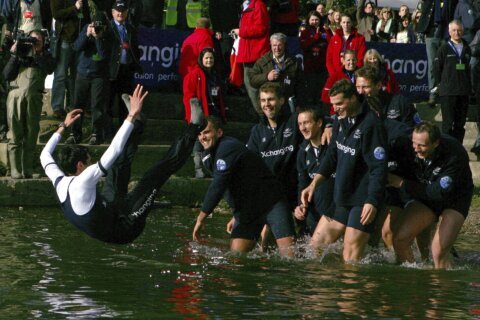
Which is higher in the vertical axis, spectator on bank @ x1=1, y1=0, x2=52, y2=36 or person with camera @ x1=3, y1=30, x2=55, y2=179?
spectator on bank @ x1=1, y1=0, x2=52, y2=36

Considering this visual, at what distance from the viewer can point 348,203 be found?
1251cm

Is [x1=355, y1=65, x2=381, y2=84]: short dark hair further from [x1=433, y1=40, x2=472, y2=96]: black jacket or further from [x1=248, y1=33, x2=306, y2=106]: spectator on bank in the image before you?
[x1=433, y1=40, x2=472, y2=96]: black jacket

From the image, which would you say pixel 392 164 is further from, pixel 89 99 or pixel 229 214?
pixel 89 99

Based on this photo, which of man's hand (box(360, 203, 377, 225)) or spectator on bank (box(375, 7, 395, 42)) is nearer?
man's hand (box(360, 203, 377, 225))

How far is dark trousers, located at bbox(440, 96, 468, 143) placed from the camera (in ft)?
63.5

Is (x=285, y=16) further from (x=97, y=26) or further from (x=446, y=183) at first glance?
(x=446, y=183)

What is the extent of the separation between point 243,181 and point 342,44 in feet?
23.9

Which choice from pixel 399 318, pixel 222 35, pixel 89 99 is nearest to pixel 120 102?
pixel 89 99

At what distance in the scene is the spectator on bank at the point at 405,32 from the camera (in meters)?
24.2

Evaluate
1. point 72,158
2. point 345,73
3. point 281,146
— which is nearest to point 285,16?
point 345,73

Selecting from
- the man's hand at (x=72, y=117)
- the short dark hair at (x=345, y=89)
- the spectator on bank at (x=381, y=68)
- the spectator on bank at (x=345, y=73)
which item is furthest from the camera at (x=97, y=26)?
the short dark hair at (x=345, y=89)

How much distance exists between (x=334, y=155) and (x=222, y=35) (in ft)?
29.2

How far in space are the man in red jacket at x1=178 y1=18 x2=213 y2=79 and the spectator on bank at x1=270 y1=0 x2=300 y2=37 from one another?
1361 millimetres

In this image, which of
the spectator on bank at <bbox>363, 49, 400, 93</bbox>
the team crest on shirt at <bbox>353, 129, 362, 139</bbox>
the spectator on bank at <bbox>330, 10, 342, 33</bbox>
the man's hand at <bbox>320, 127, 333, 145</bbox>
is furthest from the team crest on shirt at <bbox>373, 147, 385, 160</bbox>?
the spectator on bank at <bbox>330, 10, 342, 33</bbox>
